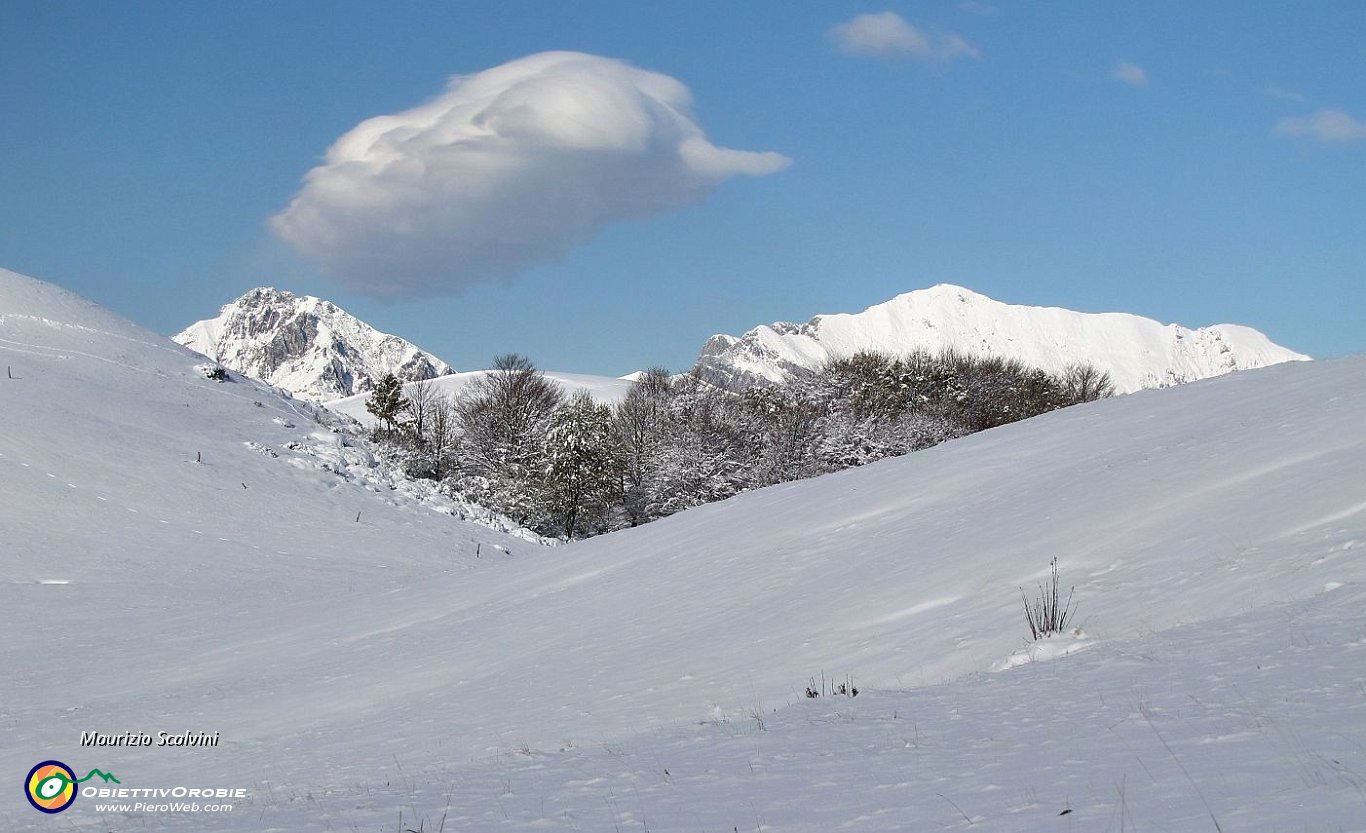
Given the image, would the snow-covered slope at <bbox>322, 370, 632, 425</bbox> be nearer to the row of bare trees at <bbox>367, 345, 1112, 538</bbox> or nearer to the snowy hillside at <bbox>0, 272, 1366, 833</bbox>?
the row of bare trees at <bbox>367, 345, 1112, 538</bbox>

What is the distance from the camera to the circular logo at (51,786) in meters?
8.20

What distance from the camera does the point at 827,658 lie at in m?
8.80

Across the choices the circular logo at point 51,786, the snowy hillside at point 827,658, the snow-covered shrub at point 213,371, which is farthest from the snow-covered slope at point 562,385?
the circular logo at point 51,786

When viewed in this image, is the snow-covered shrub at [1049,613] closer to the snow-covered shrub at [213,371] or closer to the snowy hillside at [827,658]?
the snowy hillside at [827,658]

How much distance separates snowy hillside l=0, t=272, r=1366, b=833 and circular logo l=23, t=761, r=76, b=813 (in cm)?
15

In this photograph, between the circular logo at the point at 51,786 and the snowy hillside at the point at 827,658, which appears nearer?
the snowy hillside at the point at 827,658

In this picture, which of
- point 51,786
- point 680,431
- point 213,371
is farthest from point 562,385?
point 51,786

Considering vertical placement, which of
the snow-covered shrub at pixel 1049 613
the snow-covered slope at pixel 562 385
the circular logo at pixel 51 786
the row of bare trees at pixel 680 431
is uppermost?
the snow-covered slope at pixel 562 385

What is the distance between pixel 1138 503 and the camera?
34.6 feet

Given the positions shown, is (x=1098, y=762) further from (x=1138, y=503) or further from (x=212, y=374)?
(x=212, y=374)

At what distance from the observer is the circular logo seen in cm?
820

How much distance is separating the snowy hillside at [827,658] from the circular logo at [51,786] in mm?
147

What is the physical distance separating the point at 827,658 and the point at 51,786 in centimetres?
704

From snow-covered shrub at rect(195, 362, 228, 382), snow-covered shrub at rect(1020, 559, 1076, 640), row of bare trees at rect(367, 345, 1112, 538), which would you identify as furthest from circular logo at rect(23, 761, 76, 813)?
row of bare trees at rect(367, 345, 1112, 538)
